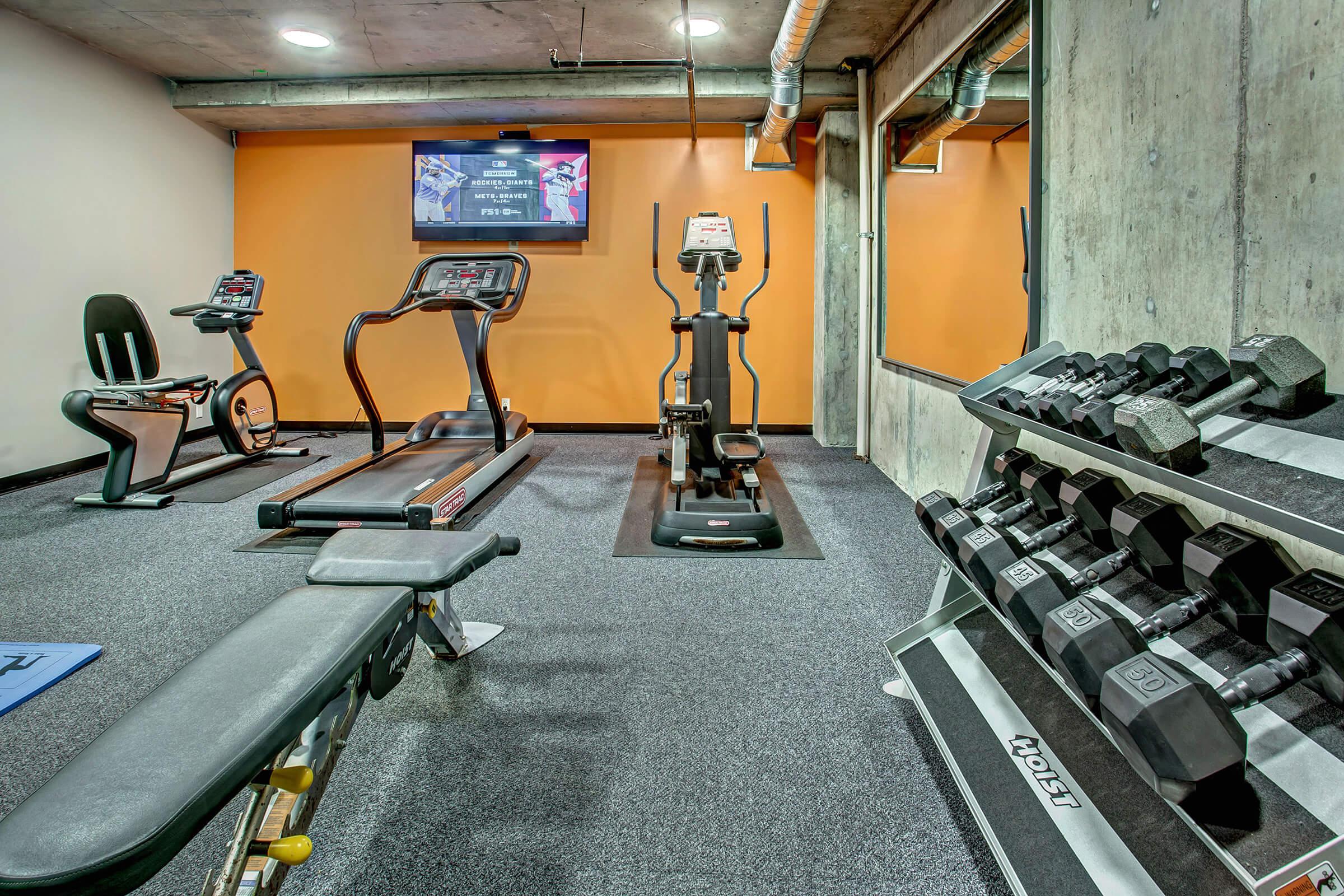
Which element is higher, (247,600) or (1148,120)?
(1148,120)

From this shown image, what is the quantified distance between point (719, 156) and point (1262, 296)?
4.75 meters

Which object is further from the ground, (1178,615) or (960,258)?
(960,258)

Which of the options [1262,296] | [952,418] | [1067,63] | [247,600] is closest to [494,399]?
[247,600]

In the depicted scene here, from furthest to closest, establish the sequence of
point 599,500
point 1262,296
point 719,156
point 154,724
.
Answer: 1. point 719,156
2. point 599,500
3. point 1262,296
4. point 154,724

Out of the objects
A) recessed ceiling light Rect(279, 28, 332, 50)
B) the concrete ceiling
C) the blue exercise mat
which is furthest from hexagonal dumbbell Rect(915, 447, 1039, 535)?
recessed ceiling light Rect(279, 28, 332, 50)

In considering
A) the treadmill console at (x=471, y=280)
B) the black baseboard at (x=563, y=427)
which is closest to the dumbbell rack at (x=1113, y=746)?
the treadmill console at (x=471, y=280)

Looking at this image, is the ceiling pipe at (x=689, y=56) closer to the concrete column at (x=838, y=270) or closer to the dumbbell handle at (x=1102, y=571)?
the concrete column at (x=838, y=270)

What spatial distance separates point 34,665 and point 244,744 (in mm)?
1878

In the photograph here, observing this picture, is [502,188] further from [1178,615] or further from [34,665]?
[1178,615]

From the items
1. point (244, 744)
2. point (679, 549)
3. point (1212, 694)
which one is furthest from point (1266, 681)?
point (679, 549)

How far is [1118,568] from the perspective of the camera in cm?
133

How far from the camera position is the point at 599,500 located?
13.0ft

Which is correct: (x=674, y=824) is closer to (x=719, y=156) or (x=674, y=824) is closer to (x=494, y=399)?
(x=494, y=399)

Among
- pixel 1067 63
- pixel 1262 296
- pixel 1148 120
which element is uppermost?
pixel 1067 63
